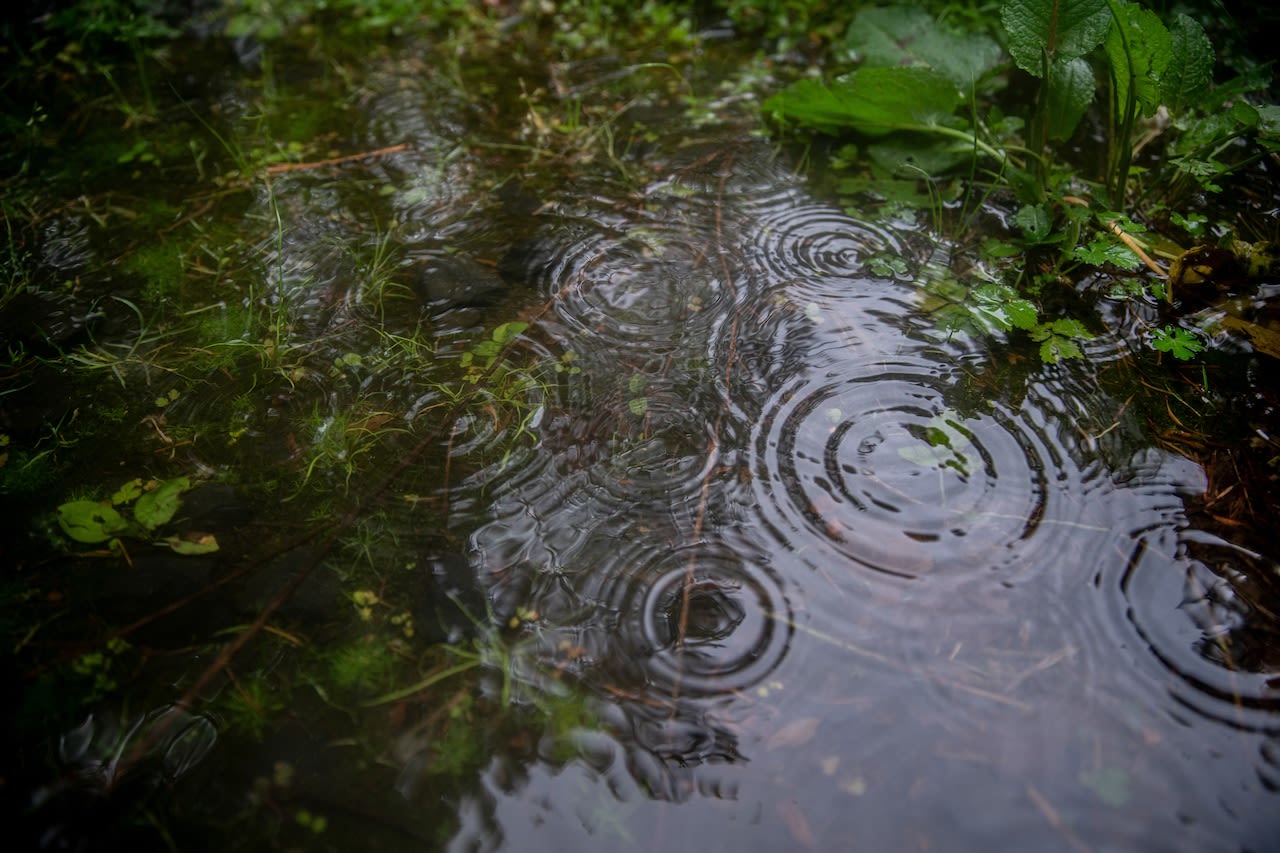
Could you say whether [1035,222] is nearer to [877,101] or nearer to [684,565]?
[877,101]

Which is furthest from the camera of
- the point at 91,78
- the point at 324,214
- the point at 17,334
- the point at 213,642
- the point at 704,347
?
the point at 91,78

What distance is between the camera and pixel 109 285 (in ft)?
8.16

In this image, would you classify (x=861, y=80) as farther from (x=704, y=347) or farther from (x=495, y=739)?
(x=495, y=739)

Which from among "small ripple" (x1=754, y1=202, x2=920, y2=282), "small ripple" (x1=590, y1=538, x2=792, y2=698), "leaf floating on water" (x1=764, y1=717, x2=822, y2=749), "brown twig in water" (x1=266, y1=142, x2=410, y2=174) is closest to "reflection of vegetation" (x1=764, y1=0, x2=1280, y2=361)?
"small ripple" (x1=754, y1=202, x2=920, y2=282)

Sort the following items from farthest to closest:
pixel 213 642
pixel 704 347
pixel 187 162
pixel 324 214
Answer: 1. pixel 187 162
2. pixel 324 214
3. pixel 704 347
4. pixel 213 642

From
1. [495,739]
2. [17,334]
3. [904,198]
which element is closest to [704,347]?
[904,198]

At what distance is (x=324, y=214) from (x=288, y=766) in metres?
1.93

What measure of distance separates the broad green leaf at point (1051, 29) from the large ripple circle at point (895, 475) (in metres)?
1.09

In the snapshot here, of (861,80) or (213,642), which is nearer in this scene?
(213,642)

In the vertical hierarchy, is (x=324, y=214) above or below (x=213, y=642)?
above

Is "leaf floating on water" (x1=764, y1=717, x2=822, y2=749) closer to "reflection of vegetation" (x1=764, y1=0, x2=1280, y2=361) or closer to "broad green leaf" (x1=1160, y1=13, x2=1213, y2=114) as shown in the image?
"reflection of vegetation" (x1=764, y1=0, x2=1280, y2=361)

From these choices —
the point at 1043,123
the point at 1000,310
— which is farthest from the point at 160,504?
the point at 1043,123

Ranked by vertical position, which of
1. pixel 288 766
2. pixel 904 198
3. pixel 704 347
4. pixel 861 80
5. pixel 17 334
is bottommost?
A: pixel 288 766

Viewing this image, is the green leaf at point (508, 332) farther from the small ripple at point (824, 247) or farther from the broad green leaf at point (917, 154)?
the broad green leaf at point (917, 154)
